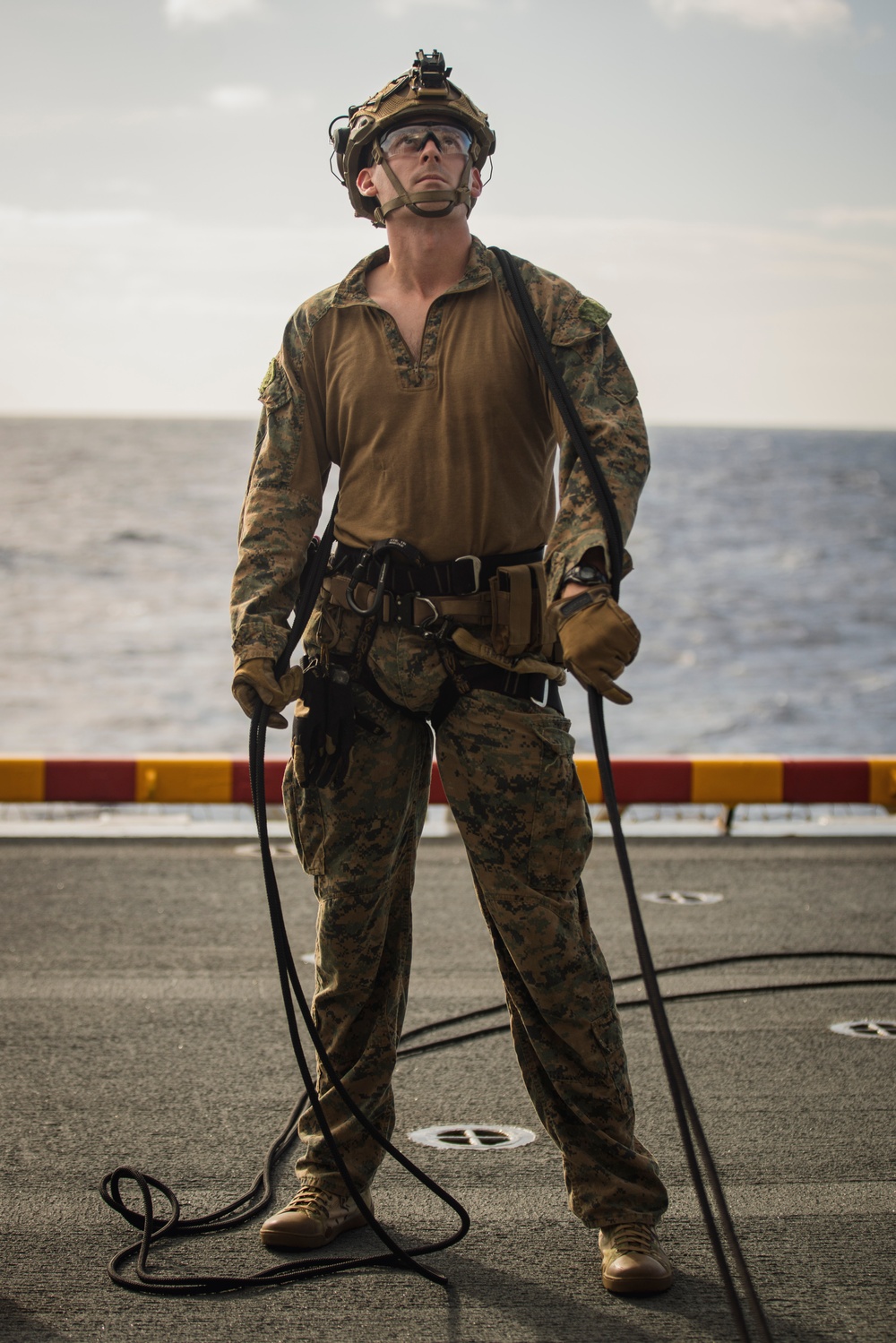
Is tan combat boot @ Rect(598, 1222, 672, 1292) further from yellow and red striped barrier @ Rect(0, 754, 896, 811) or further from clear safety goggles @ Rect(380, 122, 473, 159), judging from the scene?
yellow and red striped barrier @ Rect(0, 754, 896, 811)

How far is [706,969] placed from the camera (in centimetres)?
504

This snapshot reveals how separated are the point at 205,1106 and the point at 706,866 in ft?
10.8

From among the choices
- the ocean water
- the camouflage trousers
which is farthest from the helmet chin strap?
the ocean water

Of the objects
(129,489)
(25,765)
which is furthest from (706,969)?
(129,489)

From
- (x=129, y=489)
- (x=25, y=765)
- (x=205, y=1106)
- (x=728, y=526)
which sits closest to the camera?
(x=205, y=1106)

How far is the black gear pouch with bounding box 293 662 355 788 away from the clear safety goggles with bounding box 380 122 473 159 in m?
1.06

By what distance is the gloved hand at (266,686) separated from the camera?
2.86m

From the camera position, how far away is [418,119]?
2.99 metres

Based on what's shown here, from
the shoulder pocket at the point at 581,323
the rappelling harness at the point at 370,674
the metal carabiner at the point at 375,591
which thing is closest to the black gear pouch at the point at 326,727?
the rappelling harness at the point at 370,674

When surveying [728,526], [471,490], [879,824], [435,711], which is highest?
[728,526]

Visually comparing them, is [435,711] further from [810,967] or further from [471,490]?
[810,967]

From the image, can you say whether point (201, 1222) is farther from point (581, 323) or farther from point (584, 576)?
point (581, 323)

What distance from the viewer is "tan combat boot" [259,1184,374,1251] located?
2982 mm

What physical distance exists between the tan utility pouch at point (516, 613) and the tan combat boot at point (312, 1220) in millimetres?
1187
